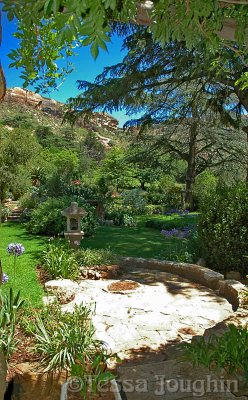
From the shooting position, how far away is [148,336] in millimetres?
3787

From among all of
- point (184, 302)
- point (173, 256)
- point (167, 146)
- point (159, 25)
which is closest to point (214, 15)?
point (159, 25)

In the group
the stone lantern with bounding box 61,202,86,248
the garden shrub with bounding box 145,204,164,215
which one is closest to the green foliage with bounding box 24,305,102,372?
the stone lantern with bounding box 61,202,86,248

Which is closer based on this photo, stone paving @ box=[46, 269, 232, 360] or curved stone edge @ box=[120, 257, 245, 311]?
stone paving @ box=[46, 269, 232, 360]

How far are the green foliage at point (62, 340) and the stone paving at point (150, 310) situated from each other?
0.34 metres

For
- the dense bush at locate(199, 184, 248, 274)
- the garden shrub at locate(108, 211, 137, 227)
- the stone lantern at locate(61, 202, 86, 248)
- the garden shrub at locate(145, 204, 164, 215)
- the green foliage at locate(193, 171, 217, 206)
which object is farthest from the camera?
the green foliage at locate(193, 171, 217, 206)

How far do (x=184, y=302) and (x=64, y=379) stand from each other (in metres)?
2.58

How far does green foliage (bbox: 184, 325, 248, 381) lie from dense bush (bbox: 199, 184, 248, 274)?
311 cm

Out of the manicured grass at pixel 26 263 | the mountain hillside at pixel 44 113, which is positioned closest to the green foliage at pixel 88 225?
→ the manicured grass at pixel 26 263

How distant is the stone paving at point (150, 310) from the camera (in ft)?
12.2

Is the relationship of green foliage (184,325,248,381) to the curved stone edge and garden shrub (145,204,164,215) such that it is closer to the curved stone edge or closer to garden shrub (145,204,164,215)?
the curved stone edge

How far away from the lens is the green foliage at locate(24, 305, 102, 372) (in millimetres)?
2896

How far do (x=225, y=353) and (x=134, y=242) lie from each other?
6850mm

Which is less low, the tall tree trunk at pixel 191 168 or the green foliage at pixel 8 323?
the tall tree trunk at pixel 191 168

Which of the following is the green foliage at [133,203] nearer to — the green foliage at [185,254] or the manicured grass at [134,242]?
the manicured grass at [134,242]
